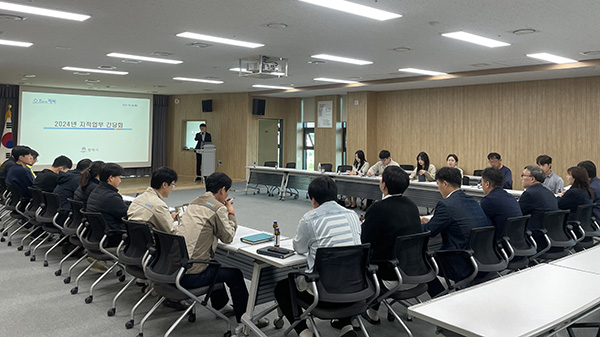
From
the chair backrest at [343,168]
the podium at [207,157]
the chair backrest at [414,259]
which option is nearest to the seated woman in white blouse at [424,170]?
the chair backrest at [343,168]

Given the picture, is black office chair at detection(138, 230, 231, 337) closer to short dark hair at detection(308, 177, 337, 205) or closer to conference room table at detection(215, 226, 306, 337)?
conference room table at detection(215, 226, 306, 337)

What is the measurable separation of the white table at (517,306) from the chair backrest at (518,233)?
127cm

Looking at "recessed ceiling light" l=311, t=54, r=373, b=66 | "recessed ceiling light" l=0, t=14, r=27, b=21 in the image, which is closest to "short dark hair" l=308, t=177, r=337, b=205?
"recessed ceiling light" l=0, t=14, r=27, b=21

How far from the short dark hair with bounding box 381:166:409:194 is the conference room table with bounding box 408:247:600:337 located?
1.01m

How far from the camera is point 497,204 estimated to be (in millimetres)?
4012

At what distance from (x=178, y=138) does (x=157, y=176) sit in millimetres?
13213

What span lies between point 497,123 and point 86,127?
39.6 ft

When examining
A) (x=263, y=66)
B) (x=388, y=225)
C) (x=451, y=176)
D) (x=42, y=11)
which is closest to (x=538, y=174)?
(x=451, y=176)

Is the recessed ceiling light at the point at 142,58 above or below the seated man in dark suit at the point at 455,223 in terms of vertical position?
above

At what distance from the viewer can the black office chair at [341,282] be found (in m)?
2.86

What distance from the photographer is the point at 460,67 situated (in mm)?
9023

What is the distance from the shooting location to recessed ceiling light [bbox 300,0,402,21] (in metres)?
4.71

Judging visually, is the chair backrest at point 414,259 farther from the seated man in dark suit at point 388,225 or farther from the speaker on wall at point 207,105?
the speaker on wall at point 207,105

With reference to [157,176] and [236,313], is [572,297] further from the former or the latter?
[157,176]
